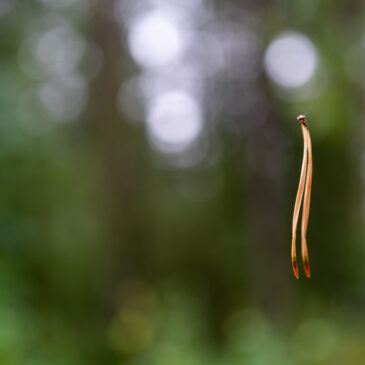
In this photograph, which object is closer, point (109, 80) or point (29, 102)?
point (29, 102)

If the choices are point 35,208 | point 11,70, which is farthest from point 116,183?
point 11,70

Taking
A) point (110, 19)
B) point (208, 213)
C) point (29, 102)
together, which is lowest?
point (208, 213)

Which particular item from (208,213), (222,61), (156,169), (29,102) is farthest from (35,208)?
(156,169)

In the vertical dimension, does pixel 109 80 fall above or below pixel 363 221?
above

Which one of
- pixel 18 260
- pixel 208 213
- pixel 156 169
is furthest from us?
pixel 156 169

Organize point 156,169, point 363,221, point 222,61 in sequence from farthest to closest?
point 156,169 < point 222,61 < point 363,221

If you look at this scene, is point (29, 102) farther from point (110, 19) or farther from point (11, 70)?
point (110, 19)

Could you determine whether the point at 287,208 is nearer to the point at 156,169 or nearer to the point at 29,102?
the point at 29,102
